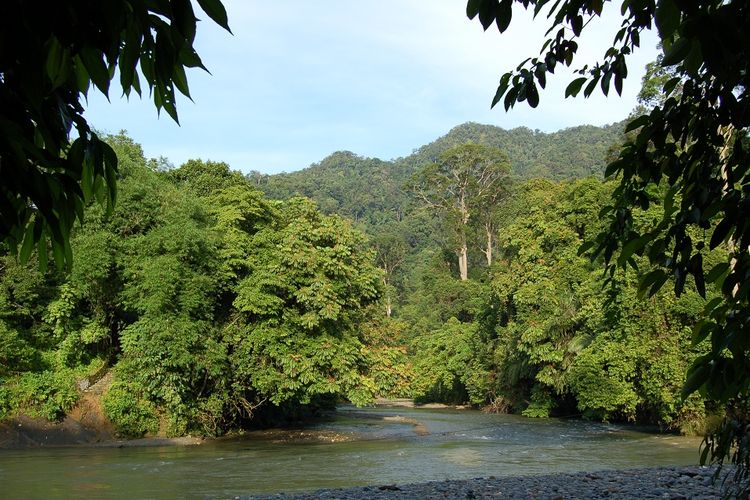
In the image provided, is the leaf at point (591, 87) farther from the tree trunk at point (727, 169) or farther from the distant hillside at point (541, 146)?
the distant hillside at point (541, 146)

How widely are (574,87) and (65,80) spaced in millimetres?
1984

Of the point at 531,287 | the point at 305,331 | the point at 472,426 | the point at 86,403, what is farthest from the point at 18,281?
the point at 531,287

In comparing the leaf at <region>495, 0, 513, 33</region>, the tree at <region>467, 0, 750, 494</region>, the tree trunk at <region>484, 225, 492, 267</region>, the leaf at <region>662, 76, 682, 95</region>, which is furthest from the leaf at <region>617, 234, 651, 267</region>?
the tree trunk at <region>484, 225, 492, 267</region>

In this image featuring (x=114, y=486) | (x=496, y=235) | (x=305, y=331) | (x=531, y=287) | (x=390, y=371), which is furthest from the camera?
(x=496, y=235)

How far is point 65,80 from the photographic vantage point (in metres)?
1.36

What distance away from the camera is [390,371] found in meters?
22.9

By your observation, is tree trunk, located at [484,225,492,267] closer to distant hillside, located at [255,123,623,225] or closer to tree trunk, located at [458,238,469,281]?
tree trunk, located at [458,238,469,281]

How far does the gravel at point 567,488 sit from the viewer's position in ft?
32.9

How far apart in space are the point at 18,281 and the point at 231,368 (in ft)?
21.7

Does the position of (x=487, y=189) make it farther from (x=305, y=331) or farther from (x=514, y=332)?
(x=305, y=331)

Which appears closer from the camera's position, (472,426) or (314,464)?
(314,464)

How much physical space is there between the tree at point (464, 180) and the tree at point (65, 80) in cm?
4821

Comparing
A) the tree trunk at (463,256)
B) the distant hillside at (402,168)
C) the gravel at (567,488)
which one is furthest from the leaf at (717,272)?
the distant hillside at (402,168)

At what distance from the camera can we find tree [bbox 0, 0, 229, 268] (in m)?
1.12
